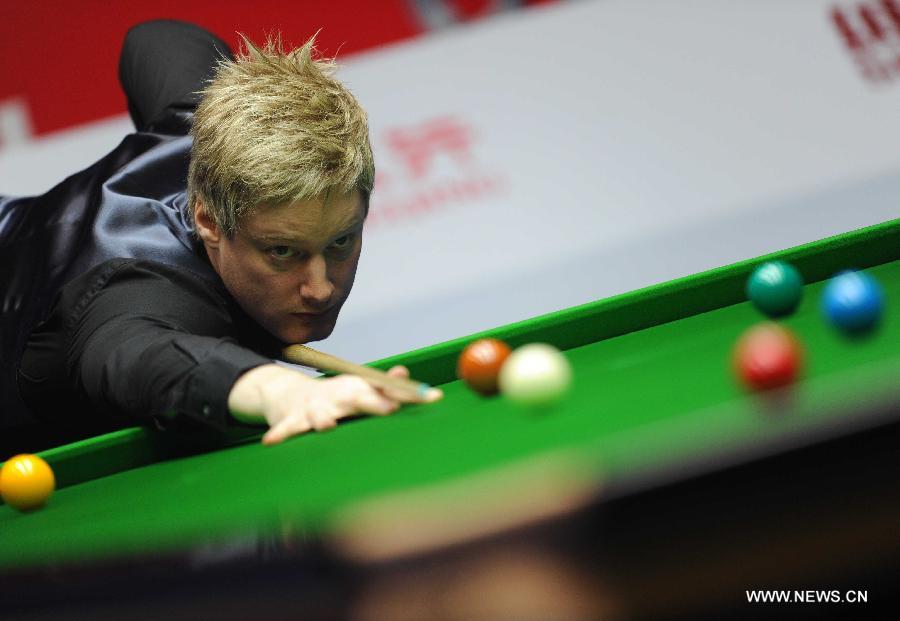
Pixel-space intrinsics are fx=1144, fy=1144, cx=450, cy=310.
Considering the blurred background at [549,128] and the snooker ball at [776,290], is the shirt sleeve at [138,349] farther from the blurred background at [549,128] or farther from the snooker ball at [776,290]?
the blurred background at [549,128]

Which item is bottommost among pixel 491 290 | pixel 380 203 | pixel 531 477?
pixel 531 477

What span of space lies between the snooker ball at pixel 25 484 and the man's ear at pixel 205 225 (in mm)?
645

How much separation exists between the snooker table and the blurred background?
254cm

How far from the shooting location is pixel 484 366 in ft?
6.43

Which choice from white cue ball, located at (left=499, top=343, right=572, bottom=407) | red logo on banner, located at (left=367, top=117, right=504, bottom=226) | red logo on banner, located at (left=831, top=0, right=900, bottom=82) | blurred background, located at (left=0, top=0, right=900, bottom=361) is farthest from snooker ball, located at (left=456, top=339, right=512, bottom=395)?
red logo on banner, located at (left=831, top=0, right=900, bottom=82)

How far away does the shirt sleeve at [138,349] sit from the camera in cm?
201

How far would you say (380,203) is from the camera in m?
5.03

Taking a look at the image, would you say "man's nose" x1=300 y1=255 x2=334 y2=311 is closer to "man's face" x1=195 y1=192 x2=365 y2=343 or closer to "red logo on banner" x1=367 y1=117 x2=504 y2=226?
"man's face" x1=195 y1=192 x2=365 y2=343

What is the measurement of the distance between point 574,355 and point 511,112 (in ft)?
10.7

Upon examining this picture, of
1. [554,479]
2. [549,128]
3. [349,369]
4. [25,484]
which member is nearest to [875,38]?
→ [549,128]

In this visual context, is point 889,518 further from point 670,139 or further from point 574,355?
point 670,139

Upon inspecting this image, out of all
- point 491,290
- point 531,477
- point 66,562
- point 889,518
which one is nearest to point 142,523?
point 66,562

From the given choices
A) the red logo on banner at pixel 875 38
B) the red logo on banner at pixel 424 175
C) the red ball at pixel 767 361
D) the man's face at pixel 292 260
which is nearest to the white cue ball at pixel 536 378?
the red ball at pixel 767 361

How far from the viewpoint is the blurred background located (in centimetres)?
476
